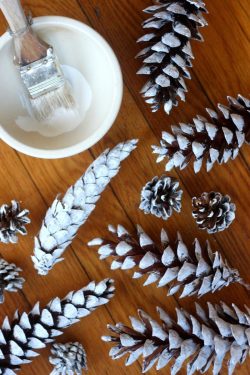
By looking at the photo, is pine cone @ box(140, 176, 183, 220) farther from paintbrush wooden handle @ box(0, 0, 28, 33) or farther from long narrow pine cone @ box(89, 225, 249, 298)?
paintbrush wooden handle @ box(0, 0, 28, 33)

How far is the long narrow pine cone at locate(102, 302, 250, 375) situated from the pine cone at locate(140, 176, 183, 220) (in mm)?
147

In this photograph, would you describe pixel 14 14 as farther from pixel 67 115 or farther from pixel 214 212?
pixel 214 212

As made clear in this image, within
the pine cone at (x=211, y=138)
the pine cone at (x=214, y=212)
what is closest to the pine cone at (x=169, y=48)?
the pine cone at (x=211, y=138)

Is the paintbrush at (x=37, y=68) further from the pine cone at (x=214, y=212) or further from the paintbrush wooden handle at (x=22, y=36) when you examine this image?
the pine cone at (x=214, y=212)

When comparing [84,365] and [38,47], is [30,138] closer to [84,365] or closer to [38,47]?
[38,47]

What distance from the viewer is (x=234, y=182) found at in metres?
0.83

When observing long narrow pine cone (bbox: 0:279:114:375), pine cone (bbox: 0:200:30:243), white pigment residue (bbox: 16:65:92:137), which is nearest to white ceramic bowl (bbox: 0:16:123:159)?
white pigment residue (bbox: 16:65:92:137)

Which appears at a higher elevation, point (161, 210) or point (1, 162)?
point (1, 162)

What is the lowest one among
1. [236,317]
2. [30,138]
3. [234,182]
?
[236,317]

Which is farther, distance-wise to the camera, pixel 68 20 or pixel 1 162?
pixel 1 162

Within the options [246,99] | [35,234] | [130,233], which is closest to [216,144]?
[246,99]

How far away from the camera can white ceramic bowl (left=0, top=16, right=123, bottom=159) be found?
2.37 ft

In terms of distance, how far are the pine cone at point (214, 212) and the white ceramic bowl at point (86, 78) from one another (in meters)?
0.19

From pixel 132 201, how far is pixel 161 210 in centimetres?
6
